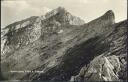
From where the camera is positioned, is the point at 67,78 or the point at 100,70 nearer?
the point at 100,70

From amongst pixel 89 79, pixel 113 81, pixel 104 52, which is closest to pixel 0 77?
pixel 89 79

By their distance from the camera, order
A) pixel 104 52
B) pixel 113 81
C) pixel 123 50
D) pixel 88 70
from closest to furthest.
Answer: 1. pixel 113 81
2. pixel 88 70
3. pixel 123 50
4. pixel 104 52

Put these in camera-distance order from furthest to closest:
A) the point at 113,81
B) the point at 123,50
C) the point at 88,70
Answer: the point at 123,50 → the point at 88,70 → the point at 113,81

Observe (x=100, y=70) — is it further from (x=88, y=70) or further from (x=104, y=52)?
(x=104, y=52)

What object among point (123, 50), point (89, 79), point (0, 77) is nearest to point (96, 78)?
point (89, 79)

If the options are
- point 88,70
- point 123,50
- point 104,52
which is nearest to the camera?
point 88,70

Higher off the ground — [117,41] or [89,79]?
[117,41]

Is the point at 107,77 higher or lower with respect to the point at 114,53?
lower

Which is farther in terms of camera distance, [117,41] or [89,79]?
[117,41]

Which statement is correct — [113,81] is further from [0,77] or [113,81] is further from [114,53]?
[0,77]
